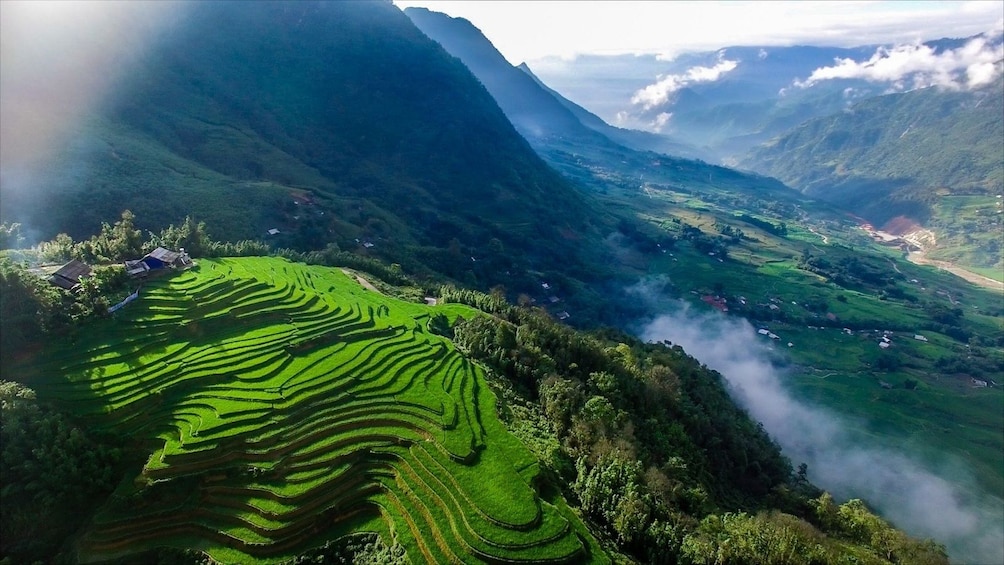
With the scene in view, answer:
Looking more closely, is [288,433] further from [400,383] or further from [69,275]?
[69,275]

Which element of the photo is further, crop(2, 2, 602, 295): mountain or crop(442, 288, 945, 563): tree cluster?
crop(2, 2, 602, 295): mountain

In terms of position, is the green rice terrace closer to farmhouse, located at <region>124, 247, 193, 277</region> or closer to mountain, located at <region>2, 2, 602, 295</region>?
farmhouse, located at <region>124, 247, 193, 277</region>

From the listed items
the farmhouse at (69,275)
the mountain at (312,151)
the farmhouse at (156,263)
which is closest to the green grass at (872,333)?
the mountain at (312,151)

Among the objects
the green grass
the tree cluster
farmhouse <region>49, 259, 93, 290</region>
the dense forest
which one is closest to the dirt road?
the tree cluster

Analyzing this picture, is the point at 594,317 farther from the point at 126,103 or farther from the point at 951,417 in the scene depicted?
the point at 126,103

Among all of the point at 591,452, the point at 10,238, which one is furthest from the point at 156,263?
the point at 591,452

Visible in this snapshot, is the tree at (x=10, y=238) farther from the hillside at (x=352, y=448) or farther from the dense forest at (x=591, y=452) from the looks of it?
the hillside at (x=352, y=448)
